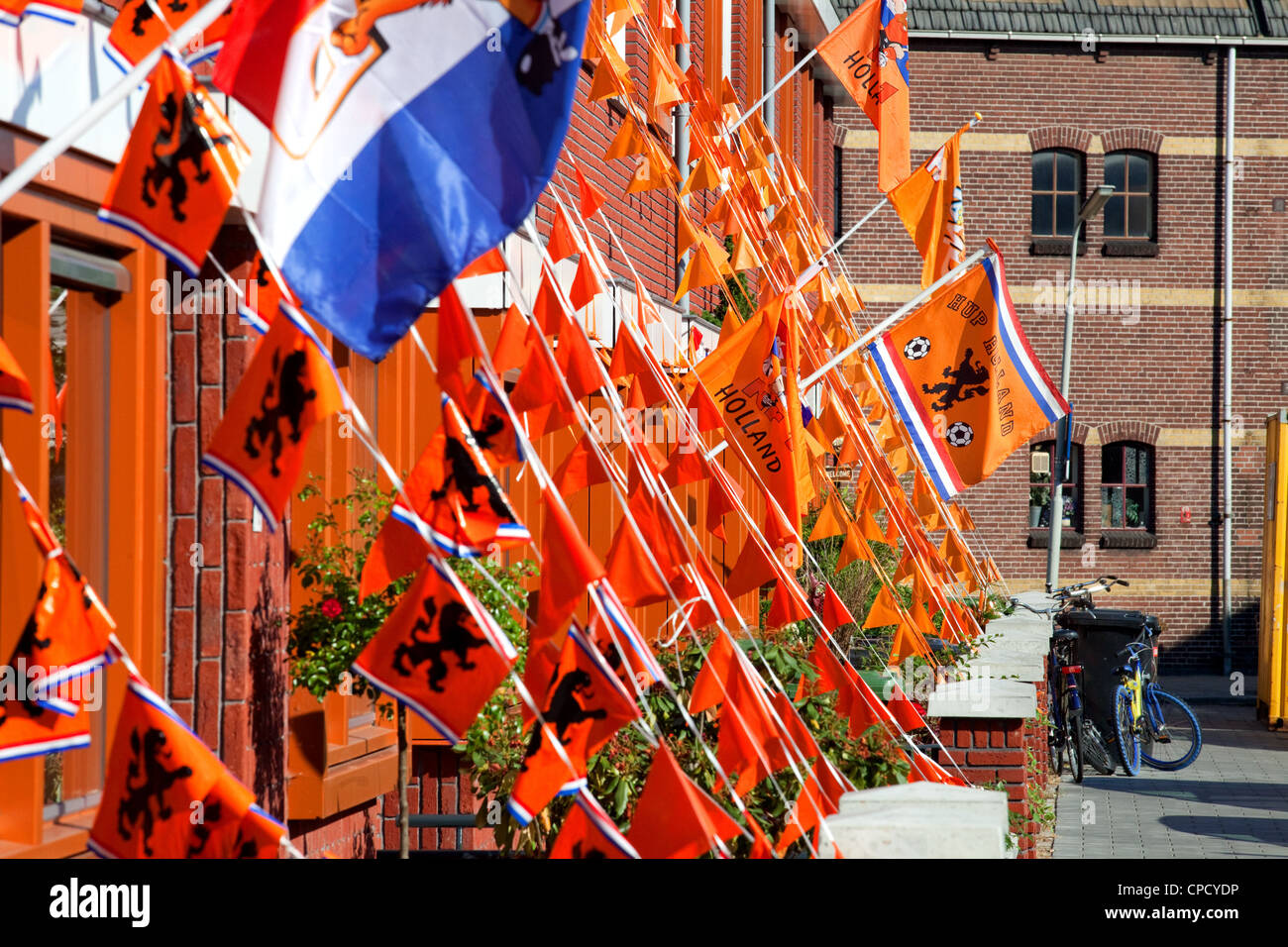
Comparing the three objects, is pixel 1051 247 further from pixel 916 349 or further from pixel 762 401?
pixel 762 401

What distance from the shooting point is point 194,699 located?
4.88m

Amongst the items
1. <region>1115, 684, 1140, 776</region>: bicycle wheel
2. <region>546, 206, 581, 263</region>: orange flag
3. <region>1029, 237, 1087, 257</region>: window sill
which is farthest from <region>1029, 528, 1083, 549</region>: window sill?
<region>546, 206, 581, 263</region>: orange flag

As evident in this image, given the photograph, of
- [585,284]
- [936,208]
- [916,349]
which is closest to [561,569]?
[585,284]

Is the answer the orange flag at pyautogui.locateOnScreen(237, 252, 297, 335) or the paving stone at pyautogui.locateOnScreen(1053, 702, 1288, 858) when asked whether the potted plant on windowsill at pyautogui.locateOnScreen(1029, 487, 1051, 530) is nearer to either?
the paving stone at pyautogui.locateOnScreen(1053, 702, 1288, 858)

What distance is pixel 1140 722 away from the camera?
46.5 ft

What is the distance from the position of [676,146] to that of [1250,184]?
1529 centimetres

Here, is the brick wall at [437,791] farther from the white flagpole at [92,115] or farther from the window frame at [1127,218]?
the window frame at [1127,218]

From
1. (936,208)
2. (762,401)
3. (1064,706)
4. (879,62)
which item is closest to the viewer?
(762,401)

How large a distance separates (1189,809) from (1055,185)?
14392mm

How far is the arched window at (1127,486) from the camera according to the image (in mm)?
24062

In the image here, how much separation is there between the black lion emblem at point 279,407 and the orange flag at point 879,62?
7076mm

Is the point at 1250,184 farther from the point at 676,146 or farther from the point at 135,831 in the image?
the point at 135,831

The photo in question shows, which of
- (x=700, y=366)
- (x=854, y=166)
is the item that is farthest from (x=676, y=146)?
(x=854, y=166)

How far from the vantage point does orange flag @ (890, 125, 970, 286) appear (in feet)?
30.4
